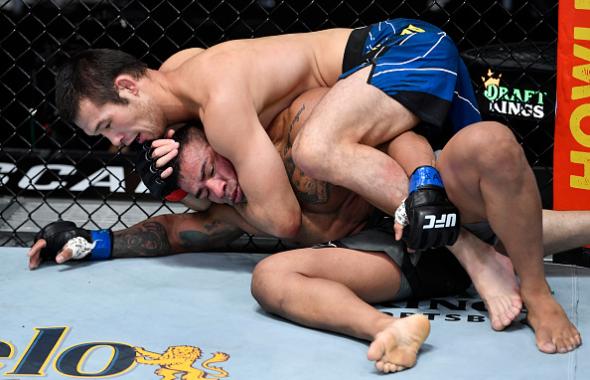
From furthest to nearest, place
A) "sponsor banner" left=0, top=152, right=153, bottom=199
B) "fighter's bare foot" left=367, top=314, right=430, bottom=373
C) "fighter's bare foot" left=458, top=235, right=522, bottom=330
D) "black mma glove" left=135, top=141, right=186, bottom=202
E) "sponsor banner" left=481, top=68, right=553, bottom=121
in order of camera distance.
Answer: "sponsor banner" left=0, top=152, right=153, bottom=199
"sponsor banner" left=481, top=68, right=553, bottom=121
"black mma glove" left=135, top=141, right=186, bottom=202
"fighter's bare foot" left=458, top=235, right=522, bottom=330
"fighter's bare foot" left=367, top=314, right=430, bottom=373

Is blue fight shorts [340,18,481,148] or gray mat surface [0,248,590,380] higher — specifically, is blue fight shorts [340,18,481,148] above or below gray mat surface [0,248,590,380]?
above

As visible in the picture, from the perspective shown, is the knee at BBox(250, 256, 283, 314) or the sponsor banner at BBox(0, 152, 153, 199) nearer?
the knee at BBox(250, 256, 283, 314)

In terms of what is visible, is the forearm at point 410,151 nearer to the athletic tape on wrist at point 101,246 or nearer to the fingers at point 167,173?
the fingers at point 167,173

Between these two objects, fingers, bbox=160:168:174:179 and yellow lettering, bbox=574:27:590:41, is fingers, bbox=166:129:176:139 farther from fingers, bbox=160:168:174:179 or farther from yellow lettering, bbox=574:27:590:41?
yellow lettering, bbox=574:27:590:41

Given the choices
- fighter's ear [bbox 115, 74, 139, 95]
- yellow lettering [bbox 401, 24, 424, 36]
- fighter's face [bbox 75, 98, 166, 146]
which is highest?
yellow lettering [bbox 401, 24, 424, 36]

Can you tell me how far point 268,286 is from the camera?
7.09 feet

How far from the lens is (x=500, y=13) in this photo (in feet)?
11.1

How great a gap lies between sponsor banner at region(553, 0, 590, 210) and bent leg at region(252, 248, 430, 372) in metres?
0.58

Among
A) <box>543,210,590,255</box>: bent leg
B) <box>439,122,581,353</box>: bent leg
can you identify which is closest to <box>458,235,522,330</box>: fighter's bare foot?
<box>439,122,581,353</box>: bent leg

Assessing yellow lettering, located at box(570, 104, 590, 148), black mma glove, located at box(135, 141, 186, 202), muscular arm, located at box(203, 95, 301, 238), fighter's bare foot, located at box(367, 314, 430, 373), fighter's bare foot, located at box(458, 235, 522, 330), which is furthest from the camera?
yellow lettering, located at box(570, 104, 590, 148)

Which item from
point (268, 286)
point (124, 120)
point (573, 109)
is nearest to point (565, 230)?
point (573, 109)

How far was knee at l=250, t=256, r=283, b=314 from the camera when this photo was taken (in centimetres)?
214

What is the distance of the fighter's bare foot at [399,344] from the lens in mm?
1864

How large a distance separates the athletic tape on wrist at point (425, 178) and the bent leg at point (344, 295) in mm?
247
